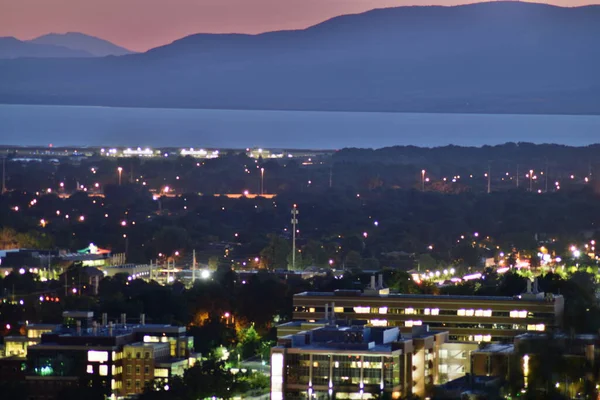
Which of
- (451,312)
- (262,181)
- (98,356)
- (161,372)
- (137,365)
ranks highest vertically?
(262,181)

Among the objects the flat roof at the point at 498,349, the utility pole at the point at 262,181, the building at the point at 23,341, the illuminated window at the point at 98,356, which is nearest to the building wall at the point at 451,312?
the flat roof at the point at 498,349

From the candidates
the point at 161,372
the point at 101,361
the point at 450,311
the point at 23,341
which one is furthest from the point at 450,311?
the point at 101,361

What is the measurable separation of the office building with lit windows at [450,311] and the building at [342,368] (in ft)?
19.7

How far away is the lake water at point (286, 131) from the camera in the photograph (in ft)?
486

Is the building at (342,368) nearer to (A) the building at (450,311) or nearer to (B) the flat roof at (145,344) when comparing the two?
(B) the flat roof at (145,344)

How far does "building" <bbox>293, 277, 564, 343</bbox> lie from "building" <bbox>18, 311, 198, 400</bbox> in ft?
14.3

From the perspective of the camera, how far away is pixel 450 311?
3528cm

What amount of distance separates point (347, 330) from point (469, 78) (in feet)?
463

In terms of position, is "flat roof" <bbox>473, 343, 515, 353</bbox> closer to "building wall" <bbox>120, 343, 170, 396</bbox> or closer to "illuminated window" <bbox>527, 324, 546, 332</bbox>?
"illuminated window" <bbox>527, 324, 546, 332</bbox>

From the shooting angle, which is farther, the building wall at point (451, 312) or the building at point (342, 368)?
the building wall at point (451, 312)

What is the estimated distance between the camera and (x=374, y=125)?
186125 millimetres

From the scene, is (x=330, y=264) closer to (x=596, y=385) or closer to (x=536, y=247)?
(x=536, y=247)

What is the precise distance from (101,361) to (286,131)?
14512 cm

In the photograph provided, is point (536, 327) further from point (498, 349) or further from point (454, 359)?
point (498, 349)
